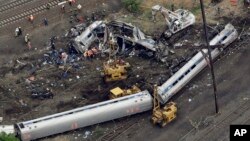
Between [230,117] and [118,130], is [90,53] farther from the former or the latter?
[230,117]

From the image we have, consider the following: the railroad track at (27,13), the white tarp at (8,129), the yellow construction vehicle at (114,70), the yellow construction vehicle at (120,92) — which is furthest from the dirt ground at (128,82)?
the white tarp at (8,129)

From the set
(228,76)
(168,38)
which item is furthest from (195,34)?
(228,76)

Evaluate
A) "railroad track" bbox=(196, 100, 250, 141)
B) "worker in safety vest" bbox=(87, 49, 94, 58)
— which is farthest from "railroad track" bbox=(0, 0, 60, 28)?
"railroad track" bbox=(196, 100, 250, 141)

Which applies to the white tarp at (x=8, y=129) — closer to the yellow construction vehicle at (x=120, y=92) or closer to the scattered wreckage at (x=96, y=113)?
the scattered wreckage at (x=96, y=113)

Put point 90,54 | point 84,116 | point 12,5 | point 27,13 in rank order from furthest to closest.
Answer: point 12,5 < point 27,13 < point 90,54 < point 84,116

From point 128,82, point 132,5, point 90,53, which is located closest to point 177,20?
point 132,5
